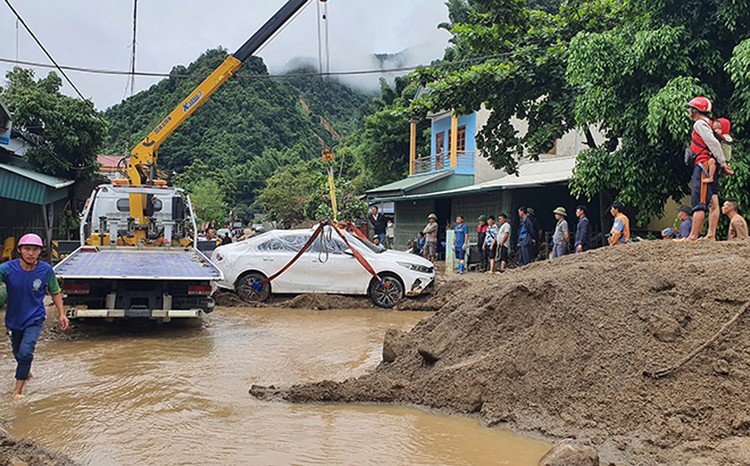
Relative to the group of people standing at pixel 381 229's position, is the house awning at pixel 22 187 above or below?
above

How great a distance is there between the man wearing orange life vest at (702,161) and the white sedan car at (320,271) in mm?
5703

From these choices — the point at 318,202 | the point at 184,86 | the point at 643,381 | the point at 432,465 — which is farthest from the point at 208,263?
the point at 184,86

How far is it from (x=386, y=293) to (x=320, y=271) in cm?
139

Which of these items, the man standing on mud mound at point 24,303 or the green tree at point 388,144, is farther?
the green tree at point 388,144

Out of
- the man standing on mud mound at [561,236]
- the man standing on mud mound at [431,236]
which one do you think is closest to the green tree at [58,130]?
the man standing on mud mound at [431,236]

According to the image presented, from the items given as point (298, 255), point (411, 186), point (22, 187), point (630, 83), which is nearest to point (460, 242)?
point (298, 255)

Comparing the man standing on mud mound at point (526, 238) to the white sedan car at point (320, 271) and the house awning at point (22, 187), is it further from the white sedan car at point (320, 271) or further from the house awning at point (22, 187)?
the house awning at point (22, 187)

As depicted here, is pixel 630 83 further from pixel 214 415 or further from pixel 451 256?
pixel 214 415

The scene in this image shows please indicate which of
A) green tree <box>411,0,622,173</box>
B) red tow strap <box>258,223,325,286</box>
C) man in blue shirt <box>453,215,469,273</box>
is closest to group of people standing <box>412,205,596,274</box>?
man in blue shirt <box>453,215,469,273</box>

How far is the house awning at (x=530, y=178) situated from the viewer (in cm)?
1719

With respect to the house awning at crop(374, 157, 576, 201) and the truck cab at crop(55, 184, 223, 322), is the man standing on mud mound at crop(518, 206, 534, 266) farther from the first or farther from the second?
the truck cab at crop(55, 184, 223, 322)

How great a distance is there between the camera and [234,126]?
6356cm

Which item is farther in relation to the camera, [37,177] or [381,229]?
[381,229]

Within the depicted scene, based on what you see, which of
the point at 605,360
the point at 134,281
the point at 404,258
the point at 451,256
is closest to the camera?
the point at 605,360
